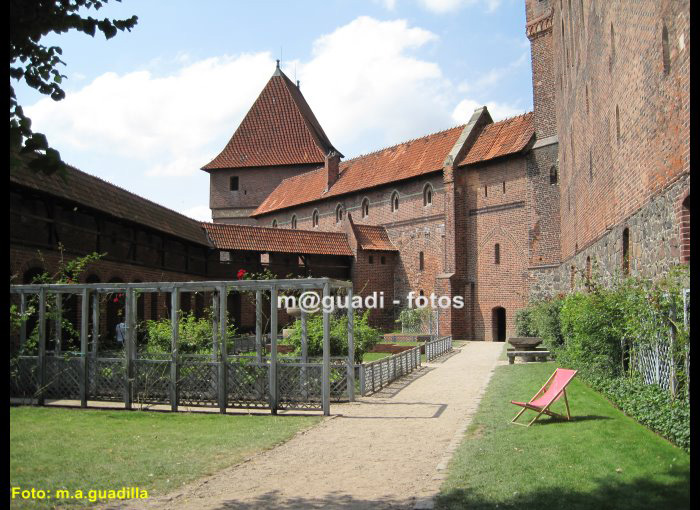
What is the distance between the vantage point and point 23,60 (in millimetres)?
4789

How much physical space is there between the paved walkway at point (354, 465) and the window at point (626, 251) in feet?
13.2

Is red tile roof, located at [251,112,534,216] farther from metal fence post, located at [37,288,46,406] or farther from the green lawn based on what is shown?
the green lawn

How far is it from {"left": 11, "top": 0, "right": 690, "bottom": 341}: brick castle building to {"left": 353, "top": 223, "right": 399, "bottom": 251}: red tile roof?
0.09 metres

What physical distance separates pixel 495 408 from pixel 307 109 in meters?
47.2

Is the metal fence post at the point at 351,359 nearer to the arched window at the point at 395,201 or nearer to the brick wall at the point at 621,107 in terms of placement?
the brick wall at the point at 621,107

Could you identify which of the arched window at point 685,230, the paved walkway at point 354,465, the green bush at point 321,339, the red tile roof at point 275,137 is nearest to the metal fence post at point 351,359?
the paved walkway at point 354,465

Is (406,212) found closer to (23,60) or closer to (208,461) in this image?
(208,461)

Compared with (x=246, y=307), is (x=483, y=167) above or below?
above

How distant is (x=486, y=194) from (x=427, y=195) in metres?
4.13

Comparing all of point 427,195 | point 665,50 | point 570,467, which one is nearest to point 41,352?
point 570,467

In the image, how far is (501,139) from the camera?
1298 inches

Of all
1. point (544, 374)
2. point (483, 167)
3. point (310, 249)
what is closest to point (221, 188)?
point (310, 249)

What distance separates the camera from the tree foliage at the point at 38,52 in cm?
431

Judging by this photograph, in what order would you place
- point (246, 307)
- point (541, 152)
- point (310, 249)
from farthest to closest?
point (310, 249), point (246, 307), point (541, 152)
